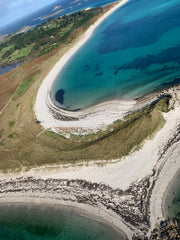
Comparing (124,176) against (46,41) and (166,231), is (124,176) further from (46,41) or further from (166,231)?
(46,41)

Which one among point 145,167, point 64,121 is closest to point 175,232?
point 145,167

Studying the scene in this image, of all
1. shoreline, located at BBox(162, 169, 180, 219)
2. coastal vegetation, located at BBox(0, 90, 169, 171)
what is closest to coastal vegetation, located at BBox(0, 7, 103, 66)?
coastal vegetation, located at BBox(0, 90, 169, 171)

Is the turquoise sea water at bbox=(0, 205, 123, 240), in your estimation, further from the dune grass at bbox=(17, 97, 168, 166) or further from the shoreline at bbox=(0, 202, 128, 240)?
the dune grass at bbox=(17, 97, 168, 166)

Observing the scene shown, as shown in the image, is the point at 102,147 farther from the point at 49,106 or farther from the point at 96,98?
the point at 49,106

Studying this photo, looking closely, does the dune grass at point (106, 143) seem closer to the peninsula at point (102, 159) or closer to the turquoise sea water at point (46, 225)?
the peninsula at point (102, 159)

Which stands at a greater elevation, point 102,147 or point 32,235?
point 102,147

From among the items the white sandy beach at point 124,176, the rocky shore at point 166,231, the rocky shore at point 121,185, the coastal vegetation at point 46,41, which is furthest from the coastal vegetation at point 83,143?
the coastal vegetation at point 46,41

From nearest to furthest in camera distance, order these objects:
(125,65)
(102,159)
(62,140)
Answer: (102,159) → (62,140) → (125,65)

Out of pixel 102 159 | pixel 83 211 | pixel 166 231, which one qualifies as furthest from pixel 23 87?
pixel 166 231
